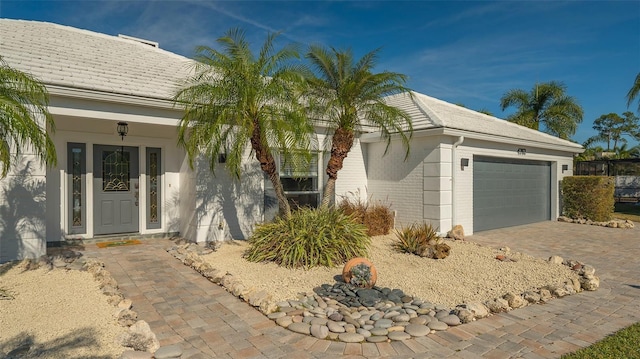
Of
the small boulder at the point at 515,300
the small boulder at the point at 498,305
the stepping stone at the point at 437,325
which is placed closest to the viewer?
the stepping stone at the point at 437,325

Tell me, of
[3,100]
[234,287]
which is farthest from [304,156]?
[3,100]

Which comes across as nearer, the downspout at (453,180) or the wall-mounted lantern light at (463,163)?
the downspout at (453,180)

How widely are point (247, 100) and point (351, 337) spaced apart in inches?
191

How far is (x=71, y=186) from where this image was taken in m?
8.70

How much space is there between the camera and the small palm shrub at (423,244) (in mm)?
7823

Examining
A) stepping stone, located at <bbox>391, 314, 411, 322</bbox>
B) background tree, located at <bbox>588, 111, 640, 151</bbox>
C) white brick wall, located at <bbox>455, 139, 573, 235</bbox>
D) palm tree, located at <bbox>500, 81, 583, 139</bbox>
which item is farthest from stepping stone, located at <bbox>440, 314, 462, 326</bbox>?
background tree, located at <bbox>588, 111, 640, 151</bbox>

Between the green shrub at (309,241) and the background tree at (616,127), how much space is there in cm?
4867

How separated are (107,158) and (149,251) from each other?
2.81 metres

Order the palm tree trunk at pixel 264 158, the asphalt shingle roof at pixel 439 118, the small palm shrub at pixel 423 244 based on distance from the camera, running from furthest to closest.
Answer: the asphalt shingle roof at pixel 439 118
the small palm shrub at pixel 423 244
the palm tree trunk at pixel 264 158

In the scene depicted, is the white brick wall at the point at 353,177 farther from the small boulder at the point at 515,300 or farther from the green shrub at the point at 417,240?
the small boulder at the point at 515,300

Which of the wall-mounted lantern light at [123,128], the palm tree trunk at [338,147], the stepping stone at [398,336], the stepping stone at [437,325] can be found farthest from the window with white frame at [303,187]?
the stepping stone at [398,336]

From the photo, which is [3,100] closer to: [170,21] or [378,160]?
[170,21]

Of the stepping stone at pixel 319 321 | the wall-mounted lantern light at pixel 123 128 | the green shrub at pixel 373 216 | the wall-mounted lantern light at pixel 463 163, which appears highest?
the wall-mounted lantern light at pixel 123 128

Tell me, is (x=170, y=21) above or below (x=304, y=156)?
above
